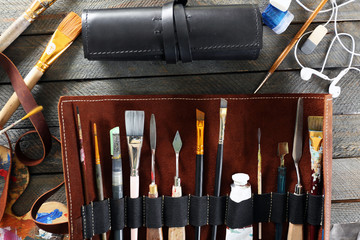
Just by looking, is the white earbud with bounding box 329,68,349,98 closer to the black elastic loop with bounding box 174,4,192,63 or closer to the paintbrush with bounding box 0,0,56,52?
the black elastic loop with bounding box 174,4,192,63

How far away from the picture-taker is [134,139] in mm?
909

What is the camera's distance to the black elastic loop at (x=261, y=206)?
0.96m

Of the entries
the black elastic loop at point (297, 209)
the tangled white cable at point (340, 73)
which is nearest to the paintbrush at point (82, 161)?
the black elastic loop at point (297, 209)

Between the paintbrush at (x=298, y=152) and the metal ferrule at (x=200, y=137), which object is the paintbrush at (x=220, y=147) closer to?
the metal ferrule at (x=200, y=137)

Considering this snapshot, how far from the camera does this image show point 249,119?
3.13ft

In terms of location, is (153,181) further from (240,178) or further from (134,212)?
(240,178)

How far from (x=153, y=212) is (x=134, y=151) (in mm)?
189

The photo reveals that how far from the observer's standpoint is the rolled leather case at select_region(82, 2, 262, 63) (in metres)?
0.89

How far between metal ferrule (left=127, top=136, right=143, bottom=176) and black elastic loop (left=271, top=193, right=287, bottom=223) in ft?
1.41

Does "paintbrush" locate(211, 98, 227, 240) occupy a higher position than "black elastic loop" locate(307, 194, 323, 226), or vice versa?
"paintbrush" locate(211, 98, 227, 240)

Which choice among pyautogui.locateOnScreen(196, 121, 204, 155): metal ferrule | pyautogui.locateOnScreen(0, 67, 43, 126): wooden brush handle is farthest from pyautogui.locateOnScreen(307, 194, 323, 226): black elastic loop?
pyautogui.locateOnScreen(0, 67, 43, 126): wooden brush handle

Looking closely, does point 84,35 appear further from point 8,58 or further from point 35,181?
point 35,181

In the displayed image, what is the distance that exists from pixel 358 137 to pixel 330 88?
0.68 feet

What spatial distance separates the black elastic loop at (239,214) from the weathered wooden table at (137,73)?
364 millimetres
